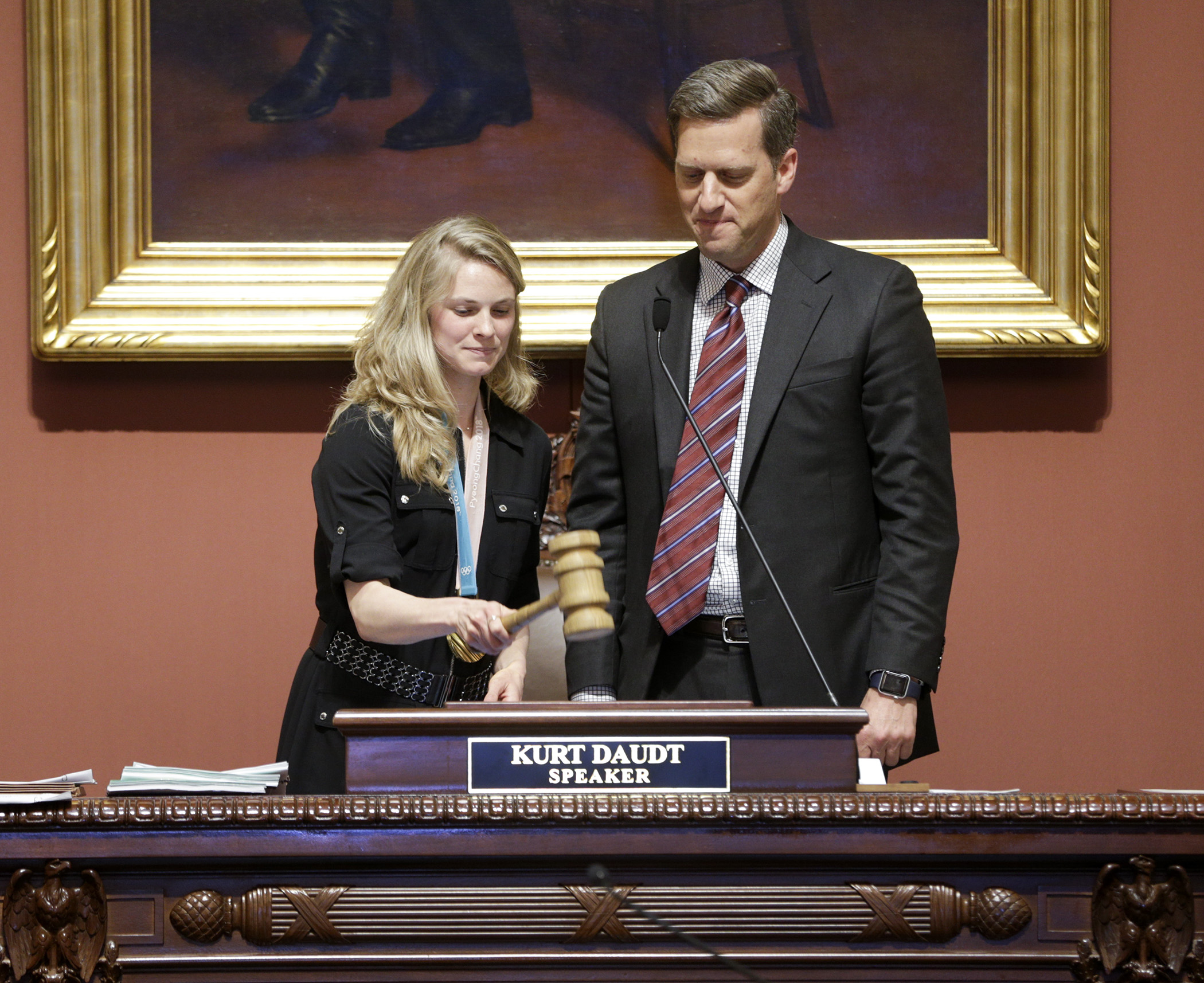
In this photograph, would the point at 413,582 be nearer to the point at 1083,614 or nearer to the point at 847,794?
the point at 847,794

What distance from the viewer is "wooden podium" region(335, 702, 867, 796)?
1602mm

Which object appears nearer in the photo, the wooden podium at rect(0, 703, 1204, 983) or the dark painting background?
the wooden podium at rect(0, 703, 1204, 983)

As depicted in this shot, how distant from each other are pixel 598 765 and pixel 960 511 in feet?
5.82

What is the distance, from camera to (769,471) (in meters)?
2.20

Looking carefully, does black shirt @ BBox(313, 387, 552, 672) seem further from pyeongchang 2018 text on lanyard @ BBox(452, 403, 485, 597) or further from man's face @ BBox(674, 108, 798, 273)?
man's face @ BBox(674, 108, 798, 273)

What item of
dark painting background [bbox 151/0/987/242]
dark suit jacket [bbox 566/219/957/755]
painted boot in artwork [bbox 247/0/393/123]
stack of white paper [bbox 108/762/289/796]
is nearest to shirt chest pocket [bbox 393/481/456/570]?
dark suit jacket [bbox 566/219/957/755]

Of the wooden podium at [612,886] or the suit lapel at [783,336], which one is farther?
the suit lapel at [783,336]

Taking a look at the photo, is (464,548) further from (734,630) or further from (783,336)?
(783,336)

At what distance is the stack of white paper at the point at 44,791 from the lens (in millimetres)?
1562

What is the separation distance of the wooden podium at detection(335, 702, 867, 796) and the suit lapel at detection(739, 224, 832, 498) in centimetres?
65

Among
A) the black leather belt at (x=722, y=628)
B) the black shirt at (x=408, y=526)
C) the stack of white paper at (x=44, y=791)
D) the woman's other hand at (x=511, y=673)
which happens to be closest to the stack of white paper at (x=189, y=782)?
the stack of white paper at (x=44, y=791)

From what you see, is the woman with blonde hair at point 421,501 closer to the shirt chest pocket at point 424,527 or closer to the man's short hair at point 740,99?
the shirt chest pocket at point 424,527

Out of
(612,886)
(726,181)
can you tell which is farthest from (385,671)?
(726,181)

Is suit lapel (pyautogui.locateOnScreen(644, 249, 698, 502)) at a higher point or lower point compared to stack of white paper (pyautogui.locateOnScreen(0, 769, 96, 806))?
higher
